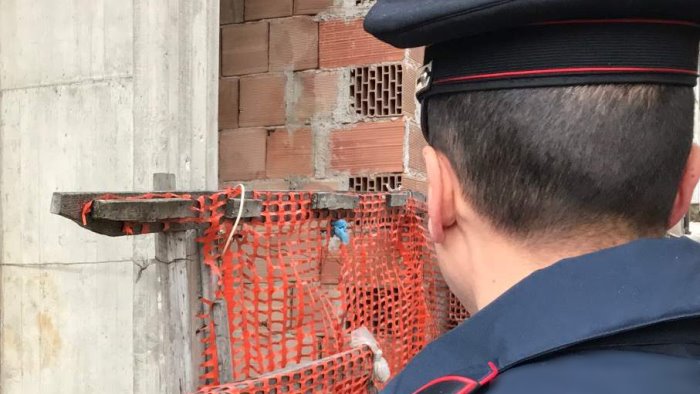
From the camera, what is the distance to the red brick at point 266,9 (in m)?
3.17

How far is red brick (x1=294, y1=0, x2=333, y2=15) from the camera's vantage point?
10.1ft

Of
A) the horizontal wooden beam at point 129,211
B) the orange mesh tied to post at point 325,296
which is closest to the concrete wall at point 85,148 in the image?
the orange mesh tied to post at point 325,296

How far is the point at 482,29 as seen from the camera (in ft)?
2.89

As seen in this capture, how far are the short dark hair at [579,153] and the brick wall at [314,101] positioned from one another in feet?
6.51

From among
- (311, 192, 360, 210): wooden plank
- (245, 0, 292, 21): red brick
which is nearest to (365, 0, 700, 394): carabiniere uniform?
(311, 192, 360, 210): wooden plank

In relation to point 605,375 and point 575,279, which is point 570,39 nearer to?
point 575,279

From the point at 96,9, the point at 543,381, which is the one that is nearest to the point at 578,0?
the point at 543,381

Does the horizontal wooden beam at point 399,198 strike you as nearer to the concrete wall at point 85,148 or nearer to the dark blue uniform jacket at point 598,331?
the concrete wall at point 85,148

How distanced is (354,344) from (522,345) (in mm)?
1152

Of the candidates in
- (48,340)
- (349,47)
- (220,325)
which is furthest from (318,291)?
(349,47)

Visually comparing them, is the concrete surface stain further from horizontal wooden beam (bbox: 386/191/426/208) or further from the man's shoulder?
the man's shoulder

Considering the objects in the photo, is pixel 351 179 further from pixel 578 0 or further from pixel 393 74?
pixel 578 0

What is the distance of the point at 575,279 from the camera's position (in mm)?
809

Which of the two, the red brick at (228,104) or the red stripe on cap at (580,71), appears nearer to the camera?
the red stripe on cap at (580,71)
